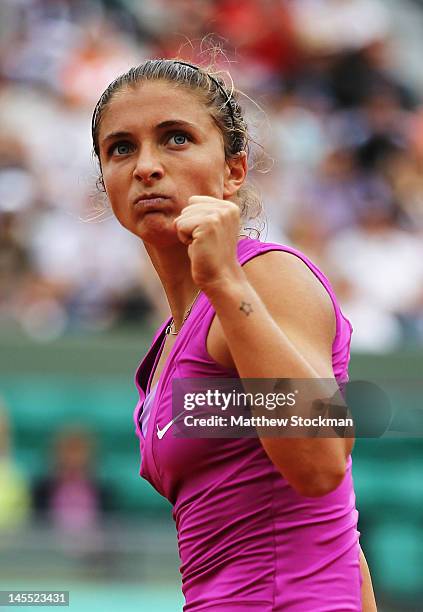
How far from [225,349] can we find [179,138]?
1.39 ft

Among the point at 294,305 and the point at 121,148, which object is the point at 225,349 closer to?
the point at 294,305

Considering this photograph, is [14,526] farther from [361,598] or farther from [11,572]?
[361,598]

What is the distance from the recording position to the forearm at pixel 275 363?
157cm

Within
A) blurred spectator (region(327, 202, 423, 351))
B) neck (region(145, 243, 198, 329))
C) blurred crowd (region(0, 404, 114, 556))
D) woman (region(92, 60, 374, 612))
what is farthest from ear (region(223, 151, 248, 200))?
blurred spectator (region(327, 202, 423, 351))

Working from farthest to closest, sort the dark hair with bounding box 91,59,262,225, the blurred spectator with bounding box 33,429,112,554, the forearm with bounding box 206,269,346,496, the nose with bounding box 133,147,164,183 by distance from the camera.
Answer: the blurred spectator with bounding box 33,429,112,554, the dark hair with bounding box 91,59,262,225, the nose with bounding box 133,147,164,183, the forearm with bounding box 206,269,346,496

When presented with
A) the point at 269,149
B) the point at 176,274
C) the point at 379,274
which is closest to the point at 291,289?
the point at 176,274

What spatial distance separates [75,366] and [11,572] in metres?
1.23

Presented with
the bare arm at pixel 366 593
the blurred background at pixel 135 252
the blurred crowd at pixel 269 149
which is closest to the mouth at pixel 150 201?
the bare arm at pixel 366 593

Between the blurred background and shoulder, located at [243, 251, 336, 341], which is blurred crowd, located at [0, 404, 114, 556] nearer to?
the blurred background

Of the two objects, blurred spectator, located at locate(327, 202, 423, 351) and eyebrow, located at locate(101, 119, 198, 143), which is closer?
eyebrow, located at locate(101, 119, 198, 143)

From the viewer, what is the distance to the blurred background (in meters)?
5.60

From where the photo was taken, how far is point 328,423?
1.62 metres

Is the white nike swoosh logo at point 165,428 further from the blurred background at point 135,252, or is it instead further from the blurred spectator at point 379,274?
the blurred spectator at point 379,274

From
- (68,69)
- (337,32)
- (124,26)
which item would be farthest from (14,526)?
(337,32)
